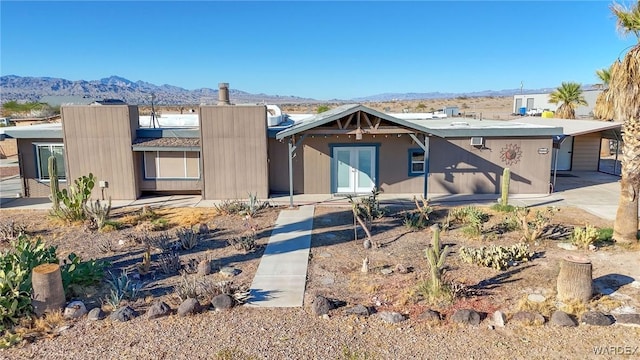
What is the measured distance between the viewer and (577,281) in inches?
325

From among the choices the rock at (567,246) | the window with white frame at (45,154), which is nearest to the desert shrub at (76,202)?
the window with white frame at (45,154)

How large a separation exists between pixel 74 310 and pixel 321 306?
4355 millimetres

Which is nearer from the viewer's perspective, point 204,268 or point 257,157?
point 204,268

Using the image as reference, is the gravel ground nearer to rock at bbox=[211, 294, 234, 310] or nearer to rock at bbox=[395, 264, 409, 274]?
rock at bbox=[211, 294, 234, 310]

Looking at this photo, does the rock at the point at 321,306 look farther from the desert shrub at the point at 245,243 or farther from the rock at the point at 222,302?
the desert shrub at the point at 245,243

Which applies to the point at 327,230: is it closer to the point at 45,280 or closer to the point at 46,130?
the point at 45,280

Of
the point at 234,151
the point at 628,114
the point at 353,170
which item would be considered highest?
the point at 628,114

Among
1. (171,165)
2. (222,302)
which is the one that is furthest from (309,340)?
(171,165)

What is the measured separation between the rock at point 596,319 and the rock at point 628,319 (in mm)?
151

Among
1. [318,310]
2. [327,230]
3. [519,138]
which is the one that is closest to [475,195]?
[519,138]

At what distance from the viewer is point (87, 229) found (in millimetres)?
13211

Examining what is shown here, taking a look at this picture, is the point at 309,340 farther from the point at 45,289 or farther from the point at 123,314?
the point at 45,289

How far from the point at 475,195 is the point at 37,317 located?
15.4 m

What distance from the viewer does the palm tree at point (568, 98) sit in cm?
3397
